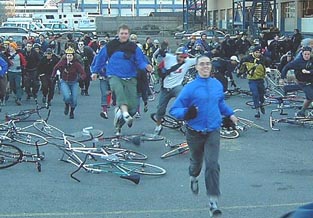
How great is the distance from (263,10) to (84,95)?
1082 inches

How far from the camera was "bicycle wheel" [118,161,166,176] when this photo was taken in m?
9.09

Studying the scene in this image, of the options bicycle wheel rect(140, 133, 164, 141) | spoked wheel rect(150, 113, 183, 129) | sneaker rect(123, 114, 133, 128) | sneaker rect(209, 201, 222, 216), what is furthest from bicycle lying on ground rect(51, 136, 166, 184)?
spoked wheel rect(150, 113, 183, 129)

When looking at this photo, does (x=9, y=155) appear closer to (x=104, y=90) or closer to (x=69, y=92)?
(x=69, y=92)

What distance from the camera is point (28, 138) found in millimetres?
11227

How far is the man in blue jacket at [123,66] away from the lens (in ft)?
35.8

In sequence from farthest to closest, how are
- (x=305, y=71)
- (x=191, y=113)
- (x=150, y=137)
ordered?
(x=305, y=71) → (x=150, y=137) → (x=191, y=113)

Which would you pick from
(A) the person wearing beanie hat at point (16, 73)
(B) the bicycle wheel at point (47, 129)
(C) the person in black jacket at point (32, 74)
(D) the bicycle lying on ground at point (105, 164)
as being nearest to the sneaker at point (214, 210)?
(D) the bicycle lying on ground at point (105, 164)

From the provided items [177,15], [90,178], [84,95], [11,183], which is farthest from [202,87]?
[177,15]

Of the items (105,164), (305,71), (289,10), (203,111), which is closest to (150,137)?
(105,164)

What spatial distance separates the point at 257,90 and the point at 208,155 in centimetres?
811

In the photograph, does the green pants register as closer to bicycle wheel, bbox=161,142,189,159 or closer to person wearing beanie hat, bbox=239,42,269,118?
bicycle wheel, bbox=161,142,189,159

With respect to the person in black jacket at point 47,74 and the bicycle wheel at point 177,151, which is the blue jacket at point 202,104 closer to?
the bicycle wheel at point 177,151

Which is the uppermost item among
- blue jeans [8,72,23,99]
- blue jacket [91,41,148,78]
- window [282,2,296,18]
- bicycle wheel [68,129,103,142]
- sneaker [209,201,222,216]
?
window [282,2,296,18]

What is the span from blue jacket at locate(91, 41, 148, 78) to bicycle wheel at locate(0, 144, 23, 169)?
2234 mm
